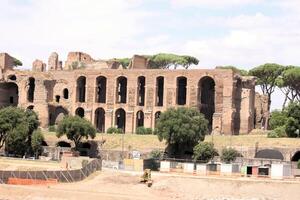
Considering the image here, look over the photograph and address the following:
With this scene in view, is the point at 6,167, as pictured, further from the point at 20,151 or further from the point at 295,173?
the point at 295,173

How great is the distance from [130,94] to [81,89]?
9007 mm

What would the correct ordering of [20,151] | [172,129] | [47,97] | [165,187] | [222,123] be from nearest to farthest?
[165,187] → [172,129] → [20,151] → [222,123] → [47,97]

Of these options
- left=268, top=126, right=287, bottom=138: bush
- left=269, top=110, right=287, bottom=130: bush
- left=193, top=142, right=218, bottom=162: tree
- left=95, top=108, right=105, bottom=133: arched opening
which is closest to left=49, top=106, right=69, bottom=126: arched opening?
left=95, top=108, right=105, bottom=133: arched opening

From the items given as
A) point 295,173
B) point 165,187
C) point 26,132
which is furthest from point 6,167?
point 295,173

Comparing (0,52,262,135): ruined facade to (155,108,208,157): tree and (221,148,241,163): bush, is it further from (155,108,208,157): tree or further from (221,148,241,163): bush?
(221,148,241,163): bush

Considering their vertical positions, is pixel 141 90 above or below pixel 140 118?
above

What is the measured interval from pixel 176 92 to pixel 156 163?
893 inches

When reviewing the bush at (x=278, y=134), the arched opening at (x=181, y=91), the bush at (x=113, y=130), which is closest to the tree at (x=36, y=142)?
the bush at (x=113, y=130)

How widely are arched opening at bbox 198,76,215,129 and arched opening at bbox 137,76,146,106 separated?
8.14 metres

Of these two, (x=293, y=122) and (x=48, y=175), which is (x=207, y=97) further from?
(x=48, y=175)

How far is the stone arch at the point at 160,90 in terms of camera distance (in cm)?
8123

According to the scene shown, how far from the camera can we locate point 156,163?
57625 millimetres

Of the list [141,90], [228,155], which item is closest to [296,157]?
[228,155]

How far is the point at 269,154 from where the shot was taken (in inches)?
2415
